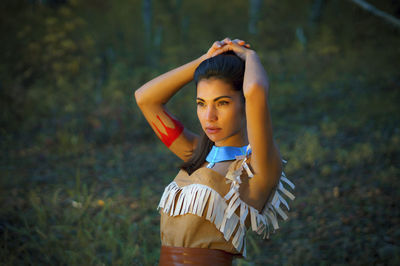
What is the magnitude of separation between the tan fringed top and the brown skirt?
0.02m

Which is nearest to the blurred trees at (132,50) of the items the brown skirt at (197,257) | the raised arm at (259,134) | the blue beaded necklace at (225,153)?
the blue beaded necklace at (225,153)

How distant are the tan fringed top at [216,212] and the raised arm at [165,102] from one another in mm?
475

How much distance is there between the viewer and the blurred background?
3289 millimetres

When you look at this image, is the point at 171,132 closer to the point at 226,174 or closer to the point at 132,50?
the point at 226,174

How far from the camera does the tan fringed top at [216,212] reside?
67.2 inches

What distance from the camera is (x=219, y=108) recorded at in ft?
6.15

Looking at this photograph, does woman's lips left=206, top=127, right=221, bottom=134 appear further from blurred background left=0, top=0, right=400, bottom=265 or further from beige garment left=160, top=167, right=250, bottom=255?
blurred background left=0, top=0, right=400, bottom=265

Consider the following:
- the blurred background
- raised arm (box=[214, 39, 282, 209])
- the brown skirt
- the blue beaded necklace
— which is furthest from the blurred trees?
raised arm (box=[214, 39, 282, 209])

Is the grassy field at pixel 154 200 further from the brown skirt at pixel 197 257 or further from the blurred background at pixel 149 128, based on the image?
the brown skirt at pixel 197 257

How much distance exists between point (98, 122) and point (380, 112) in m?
5.51

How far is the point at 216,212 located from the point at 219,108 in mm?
561

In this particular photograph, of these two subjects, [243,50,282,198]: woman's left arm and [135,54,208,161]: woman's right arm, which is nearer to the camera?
[243,50,282,198]: woman's left arm

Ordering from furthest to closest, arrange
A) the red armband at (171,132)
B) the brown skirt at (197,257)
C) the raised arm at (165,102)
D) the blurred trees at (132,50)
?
the blurred trees at (132,50)
the red armband at (171,132)
the raised arm at (165,102)
the brown skirt at (197,257)

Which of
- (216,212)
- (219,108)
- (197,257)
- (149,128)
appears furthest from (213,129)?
(149,128)
